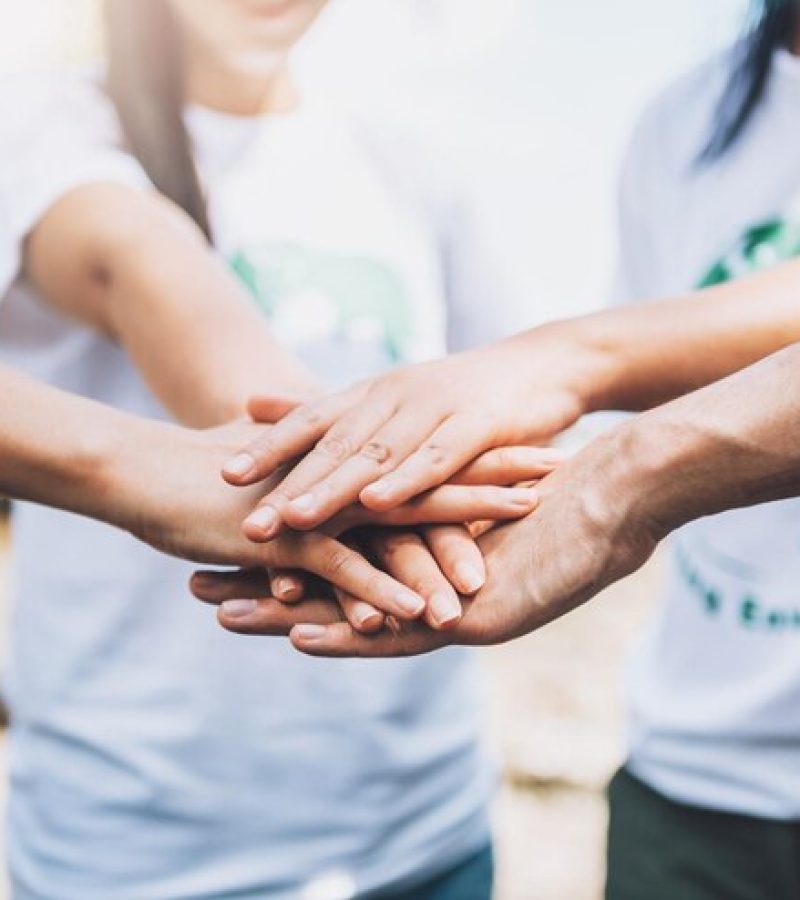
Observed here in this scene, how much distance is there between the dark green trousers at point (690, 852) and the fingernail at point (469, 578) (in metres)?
0.45

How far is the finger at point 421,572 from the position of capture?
0.92 meters

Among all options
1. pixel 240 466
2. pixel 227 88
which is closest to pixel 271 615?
pixel 240 466

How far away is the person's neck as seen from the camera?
126 centimetres

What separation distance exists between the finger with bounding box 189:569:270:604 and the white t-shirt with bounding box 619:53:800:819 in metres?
0.49

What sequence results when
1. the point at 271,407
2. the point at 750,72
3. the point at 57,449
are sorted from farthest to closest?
the point at 750,72, the point at 271,407, the point at 57,449

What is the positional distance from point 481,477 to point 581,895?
1.89 metres

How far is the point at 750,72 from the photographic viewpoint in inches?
51.6

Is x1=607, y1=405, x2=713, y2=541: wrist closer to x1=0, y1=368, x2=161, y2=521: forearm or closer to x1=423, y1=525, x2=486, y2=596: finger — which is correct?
x1=423, y1=525, x2=486, y2=596: finger

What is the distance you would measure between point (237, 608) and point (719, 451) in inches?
15.9

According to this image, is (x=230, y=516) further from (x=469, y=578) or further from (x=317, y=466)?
(x=469, y=578)

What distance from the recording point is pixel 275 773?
1153mm

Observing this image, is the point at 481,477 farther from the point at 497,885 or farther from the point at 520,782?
the point at 520,782

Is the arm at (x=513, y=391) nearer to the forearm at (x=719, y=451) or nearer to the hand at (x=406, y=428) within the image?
the hand at (x=406, y=428)

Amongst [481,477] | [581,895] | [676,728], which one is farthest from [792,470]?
[581,895]
